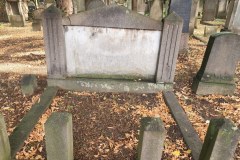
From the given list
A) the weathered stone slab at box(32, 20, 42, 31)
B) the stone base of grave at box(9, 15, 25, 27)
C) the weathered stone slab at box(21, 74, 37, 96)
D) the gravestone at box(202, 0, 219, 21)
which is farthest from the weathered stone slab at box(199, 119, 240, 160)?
the gravestone at box(202, 0, 219, 21)

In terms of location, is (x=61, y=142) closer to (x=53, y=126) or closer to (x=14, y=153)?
(x=53, y=126)

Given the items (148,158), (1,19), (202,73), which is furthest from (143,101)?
(1,19)

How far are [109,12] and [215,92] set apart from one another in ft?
10.1

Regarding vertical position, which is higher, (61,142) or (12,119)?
(61,142)

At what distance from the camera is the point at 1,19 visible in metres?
14.1

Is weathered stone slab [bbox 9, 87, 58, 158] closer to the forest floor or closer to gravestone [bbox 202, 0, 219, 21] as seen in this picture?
the forest floor

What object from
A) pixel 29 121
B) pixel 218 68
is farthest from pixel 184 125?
pixel 29 121

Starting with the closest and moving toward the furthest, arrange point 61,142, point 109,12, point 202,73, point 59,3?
point 61,142 → point 109,12 → point 202,73 → point 59,3

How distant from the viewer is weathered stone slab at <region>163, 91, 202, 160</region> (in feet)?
11.3

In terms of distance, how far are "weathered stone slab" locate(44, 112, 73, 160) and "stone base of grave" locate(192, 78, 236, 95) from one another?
3.57 metres

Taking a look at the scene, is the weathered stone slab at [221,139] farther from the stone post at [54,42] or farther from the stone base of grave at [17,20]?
the stone base of grave at [17,20]

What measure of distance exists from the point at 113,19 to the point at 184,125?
8.17 ft

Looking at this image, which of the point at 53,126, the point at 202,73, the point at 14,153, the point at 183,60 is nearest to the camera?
the point at 53,126

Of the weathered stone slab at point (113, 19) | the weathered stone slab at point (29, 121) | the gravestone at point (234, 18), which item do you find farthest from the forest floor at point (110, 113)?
the gravestone at point (234, 18)
